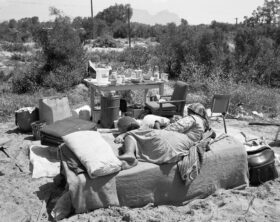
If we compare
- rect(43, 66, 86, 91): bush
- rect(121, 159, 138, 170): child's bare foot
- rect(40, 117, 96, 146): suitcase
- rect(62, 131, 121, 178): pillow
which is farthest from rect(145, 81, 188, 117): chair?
rect(43, 66, 86, 91): bush

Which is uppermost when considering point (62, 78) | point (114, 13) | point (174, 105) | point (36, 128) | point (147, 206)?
point (114, 13)

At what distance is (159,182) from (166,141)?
48 centimetres

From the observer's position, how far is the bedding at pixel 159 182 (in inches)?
130

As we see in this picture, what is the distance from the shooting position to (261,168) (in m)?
4.12

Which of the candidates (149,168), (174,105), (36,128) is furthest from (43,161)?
(174,105)

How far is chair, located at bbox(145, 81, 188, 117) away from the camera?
614cm

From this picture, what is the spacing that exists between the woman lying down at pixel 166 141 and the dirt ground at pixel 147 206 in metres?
0.52

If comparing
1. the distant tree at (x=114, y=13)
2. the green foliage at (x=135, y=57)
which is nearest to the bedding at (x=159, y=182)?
the green foliage at (x=135, y=57)

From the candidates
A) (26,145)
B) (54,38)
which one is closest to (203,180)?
(26,145)

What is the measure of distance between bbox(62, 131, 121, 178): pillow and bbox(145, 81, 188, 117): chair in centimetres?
244

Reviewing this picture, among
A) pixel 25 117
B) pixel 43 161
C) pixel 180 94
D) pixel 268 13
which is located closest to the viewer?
pixel 43 161

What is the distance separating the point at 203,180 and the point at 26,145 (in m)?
2.96

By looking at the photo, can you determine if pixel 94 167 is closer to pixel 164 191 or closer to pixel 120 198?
pixel 120 198

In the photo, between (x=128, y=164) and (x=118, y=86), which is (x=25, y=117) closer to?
(x=118, y=86)
